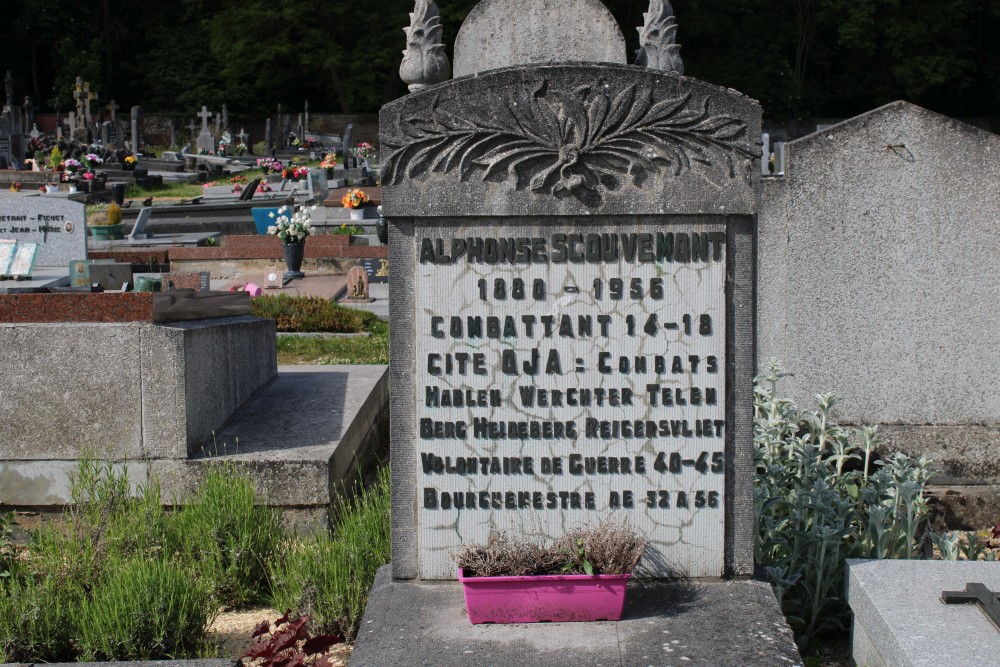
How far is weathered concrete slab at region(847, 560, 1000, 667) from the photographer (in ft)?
11.7

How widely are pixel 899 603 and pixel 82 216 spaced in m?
10.5

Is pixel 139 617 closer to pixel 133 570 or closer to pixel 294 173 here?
pixel 133 570

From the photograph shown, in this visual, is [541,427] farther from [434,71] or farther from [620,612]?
[434,71]

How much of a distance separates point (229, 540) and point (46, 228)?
849 centimetres

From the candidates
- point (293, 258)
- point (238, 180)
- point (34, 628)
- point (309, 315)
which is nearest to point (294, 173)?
point (238, 180)

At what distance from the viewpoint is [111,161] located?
41.2 metres

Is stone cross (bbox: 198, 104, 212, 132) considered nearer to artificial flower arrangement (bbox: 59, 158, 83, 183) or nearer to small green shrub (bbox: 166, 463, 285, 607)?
artificial flower arrangement (bbox: 59, 158, 83, 183)

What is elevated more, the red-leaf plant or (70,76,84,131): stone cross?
(70,76,84,131): stone cross

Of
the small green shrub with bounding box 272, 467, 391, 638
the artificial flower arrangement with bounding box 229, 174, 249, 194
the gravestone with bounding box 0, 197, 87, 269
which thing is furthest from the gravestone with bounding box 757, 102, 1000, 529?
the artificial flower arrangement with bounding box 229, 174, 249, 194

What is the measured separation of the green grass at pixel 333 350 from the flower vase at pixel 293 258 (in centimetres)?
532

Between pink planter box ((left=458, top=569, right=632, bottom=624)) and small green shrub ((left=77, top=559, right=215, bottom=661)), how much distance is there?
113cm

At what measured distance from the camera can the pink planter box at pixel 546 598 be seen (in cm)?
391

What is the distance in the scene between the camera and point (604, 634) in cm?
385

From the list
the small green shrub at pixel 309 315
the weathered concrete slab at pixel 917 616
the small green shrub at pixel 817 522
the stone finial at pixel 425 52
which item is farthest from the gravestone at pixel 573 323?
the stone finial at pixel 425 52
